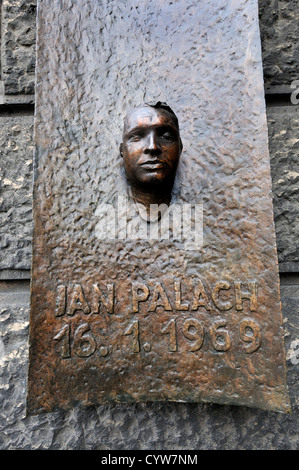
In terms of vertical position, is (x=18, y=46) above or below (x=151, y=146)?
above

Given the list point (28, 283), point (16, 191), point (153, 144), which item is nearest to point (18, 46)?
point (16, 191)

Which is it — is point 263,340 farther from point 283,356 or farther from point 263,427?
point 263,427

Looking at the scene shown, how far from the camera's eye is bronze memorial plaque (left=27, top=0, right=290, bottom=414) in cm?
74

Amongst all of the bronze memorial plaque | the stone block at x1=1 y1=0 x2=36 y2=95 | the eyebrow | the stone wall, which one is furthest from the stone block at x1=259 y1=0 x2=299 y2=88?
the stone block at x1=1 y1=0 x2=36 y2=95

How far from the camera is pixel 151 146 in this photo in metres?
0.74

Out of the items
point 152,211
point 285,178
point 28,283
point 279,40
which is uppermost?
point 279,40

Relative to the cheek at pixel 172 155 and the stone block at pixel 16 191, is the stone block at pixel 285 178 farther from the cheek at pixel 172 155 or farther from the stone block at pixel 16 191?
the stone block at pixel 16 191

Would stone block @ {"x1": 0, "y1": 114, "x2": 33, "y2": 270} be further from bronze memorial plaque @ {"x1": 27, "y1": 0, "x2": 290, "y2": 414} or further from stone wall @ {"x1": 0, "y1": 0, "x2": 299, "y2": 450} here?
bronze memorial plaque @ {"x1": 27, "y1": 0, "x2": 290, "y2": 414}

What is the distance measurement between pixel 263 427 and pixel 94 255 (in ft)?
1.87

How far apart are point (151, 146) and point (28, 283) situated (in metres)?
0.49

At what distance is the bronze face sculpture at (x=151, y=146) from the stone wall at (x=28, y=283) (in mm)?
314

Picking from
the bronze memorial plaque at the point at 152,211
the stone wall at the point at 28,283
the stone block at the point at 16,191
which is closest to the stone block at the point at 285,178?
the stone wall at the point at 28,283

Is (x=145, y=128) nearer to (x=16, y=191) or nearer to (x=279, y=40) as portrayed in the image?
(x=16, y=191)

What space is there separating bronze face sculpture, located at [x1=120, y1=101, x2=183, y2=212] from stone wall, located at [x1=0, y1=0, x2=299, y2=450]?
1.03ft
